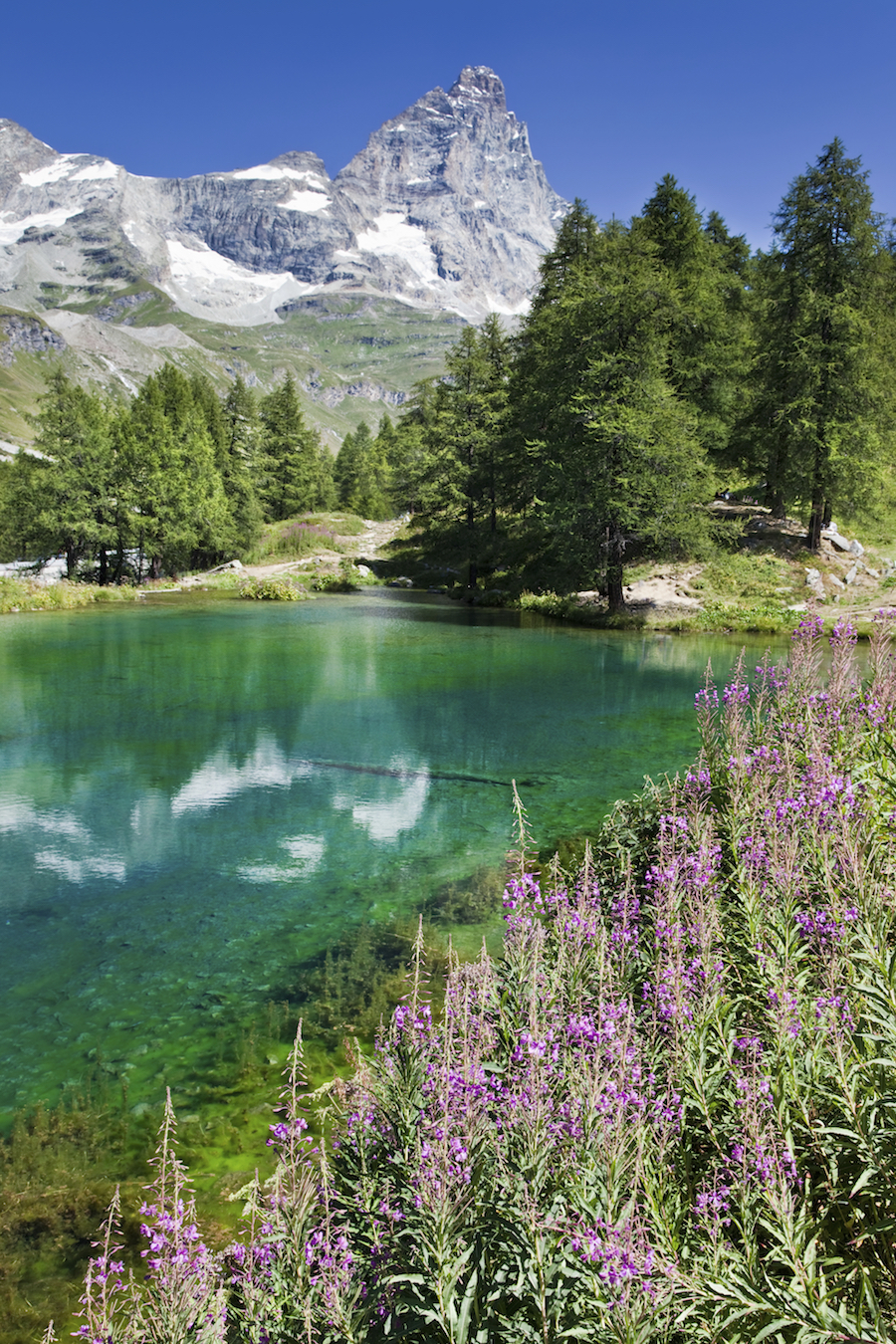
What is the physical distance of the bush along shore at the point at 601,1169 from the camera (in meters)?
2.47

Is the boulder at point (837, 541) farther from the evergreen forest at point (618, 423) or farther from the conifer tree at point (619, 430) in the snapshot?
the conifer tree at point (619, 430)

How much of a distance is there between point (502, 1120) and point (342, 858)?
271 inches

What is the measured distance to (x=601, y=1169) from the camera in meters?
2.73

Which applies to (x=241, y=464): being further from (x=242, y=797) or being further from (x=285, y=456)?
(x=242, y=797)

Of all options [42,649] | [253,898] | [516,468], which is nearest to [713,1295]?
[253,898]

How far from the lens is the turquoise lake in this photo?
6902 mm

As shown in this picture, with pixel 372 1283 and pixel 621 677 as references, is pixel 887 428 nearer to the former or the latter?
pixel 621 677

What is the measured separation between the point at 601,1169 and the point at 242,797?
1021 centimetres

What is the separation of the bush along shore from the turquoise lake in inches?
108

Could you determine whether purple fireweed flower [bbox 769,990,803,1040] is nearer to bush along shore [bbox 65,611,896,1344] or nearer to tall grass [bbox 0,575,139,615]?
bush along shore [bbox 65,611,896,1344]

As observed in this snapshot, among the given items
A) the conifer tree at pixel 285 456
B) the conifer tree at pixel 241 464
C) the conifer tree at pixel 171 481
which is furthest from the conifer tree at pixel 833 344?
the conifer tree at pixel 285 456

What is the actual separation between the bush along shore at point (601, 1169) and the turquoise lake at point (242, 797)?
274 centimetres

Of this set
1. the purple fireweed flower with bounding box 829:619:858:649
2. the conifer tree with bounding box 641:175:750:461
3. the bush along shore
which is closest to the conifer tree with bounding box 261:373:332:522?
the conifer tree with bounding box 641:175:750:461

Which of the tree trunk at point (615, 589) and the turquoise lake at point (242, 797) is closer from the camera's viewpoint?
the turquoise lake at point (242, 797)
